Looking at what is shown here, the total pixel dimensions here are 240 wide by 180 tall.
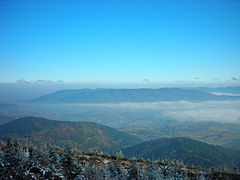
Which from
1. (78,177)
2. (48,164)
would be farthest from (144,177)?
(48,164)

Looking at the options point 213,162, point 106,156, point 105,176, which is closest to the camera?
point 105,176

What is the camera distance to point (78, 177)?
2197cm

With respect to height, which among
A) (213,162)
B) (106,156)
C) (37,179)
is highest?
(37,179)

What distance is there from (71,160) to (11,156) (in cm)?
828

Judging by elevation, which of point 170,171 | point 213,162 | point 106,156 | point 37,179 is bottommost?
point 213,162

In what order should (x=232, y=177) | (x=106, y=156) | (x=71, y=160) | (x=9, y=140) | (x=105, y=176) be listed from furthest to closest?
(x=106, y=156) < (x=9, y=140) < (x=232, y=177) < (x=71, y=160) < (x=105, y=176)

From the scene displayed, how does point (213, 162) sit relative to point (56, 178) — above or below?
below

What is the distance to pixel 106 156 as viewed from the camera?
3900 cm

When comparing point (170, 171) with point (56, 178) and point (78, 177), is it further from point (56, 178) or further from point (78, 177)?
point (56, 178)

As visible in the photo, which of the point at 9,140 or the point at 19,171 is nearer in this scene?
the point at 19,171


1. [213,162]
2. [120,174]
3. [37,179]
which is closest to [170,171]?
[120,174]

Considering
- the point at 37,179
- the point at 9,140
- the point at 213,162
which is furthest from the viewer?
the point at 213,162

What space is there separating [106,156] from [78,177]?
57.9ft

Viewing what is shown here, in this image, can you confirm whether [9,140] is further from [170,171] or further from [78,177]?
[170,171]
